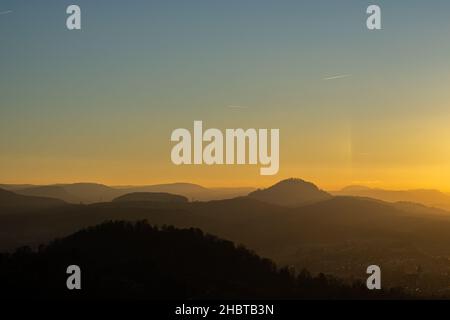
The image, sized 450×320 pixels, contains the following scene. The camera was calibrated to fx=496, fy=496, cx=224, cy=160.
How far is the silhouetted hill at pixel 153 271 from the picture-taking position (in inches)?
3809

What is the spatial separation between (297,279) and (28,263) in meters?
69.4

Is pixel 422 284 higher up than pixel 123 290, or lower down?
lower down

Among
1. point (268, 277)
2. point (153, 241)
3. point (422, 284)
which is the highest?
point (153, 241)

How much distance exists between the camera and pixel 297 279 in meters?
135

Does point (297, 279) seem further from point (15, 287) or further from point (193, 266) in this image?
point (15, 287)

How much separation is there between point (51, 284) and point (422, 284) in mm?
130842

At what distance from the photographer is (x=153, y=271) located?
368 ft

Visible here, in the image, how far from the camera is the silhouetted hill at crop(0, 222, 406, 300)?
9675 centimetres

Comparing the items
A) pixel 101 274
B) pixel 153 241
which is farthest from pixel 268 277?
pixel 101 274
